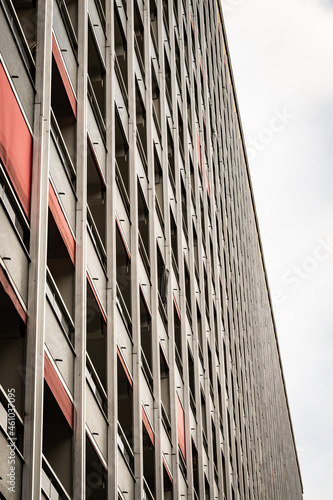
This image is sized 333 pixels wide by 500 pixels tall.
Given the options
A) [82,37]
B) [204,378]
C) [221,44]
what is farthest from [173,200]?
[221,44]

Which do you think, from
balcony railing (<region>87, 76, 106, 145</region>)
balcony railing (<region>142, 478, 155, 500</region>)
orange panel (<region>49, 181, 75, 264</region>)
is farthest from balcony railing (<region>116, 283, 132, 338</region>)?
balcony railing (<region>142, 478, 155, 500</region>)

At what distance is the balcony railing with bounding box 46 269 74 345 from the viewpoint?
14.2 m

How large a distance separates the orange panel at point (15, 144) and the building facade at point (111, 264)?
51 millimetres

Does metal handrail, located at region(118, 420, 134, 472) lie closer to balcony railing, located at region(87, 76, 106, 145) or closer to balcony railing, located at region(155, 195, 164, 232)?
balcony railing, located at region(87, 76, 106, 145)

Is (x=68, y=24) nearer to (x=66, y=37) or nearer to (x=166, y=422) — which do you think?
(x=66, y=37)

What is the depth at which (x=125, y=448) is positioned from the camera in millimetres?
18859

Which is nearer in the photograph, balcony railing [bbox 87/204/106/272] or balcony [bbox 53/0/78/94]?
balcony [bbox 53/0/78/94]

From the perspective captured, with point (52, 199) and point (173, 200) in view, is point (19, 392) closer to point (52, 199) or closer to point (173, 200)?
point (52, 199)

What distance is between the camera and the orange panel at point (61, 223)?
1466 cm

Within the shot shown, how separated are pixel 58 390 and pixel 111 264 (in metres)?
4.94

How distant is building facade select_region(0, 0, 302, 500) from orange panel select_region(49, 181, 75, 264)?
5 cm

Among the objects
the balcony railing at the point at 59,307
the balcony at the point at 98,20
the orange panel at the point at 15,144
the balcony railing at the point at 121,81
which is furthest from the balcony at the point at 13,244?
the balcony railing at the point at 121,81

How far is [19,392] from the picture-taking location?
39.8 feet

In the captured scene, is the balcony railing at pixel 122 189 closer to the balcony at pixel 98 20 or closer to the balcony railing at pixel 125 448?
the balcony at pixel 98 20
